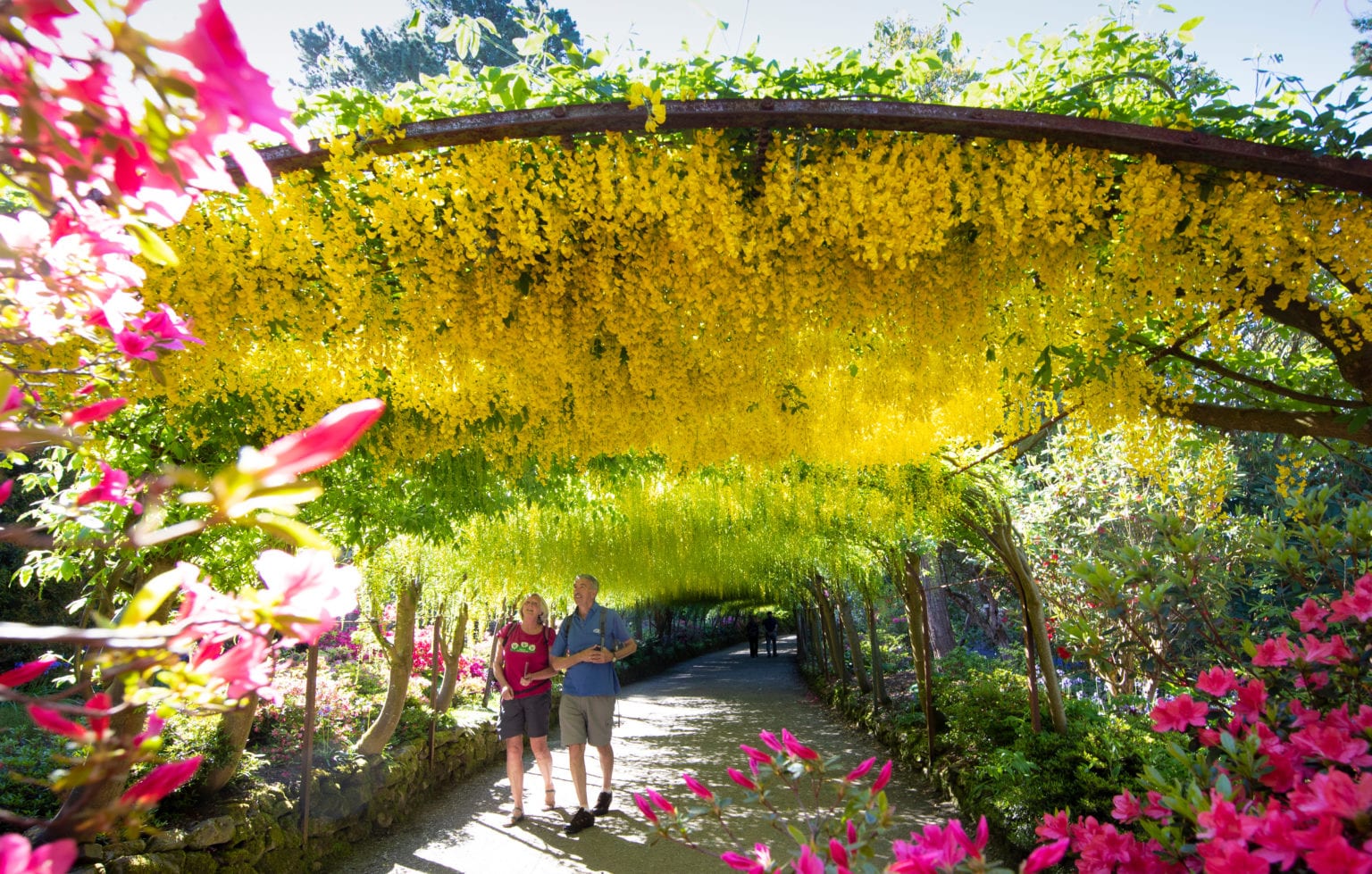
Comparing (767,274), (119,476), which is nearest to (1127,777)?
(767,274)

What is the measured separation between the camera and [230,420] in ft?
12.5

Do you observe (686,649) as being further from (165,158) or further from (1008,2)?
(165,158)

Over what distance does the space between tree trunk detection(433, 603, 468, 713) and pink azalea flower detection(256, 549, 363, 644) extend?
268 inches

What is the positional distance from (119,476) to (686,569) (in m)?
9.13

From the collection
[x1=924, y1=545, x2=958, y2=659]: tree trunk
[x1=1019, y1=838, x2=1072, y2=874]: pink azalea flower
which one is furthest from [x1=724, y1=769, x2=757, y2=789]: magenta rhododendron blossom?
[x1=924, y1=545, x2=958, y2=659]: tree trunk

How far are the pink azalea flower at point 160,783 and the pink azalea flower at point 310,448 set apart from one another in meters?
0.23

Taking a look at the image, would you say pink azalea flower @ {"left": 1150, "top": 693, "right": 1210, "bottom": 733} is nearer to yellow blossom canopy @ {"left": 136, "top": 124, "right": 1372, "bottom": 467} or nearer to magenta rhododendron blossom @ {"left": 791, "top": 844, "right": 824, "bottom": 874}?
magenta rhododendron blossom @ {"left": 791, "top": 844, "right": 824, "bottom": 874}

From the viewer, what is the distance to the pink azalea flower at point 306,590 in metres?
0.55

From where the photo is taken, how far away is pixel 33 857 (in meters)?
0.48

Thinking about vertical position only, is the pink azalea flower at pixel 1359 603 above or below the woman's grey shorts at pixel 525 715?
above

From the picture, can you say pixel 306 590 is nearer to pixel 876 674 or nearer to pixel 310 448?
pixel 310 448

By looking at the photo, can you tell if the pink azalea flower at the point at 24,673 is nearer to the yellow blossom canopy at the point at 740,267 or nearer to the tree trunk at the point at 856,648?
the yellow blossom canopy at the point at 740,267

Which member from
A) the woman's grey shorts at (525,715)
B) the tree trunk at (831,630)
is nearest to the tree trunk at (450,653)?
the woman's grey shorts at (525,715)

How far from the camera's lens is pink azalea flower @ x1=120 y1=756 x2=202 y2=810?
1.82ft
